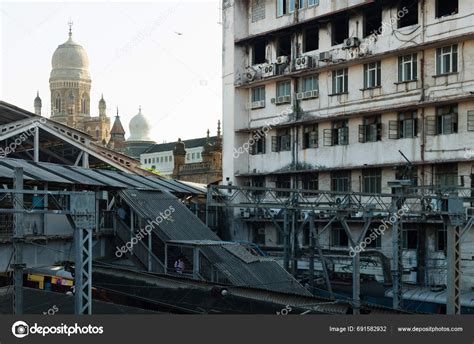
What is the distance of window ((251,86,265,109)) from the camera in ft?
134

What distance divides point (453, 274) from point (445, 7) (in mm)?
17079

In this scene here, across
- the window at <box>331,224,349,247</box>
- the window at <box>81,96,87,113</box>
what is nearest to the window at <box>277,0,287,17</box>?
the window at <box>331,224,349,247</box>

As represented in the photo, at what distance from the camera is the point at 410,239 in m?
34.3

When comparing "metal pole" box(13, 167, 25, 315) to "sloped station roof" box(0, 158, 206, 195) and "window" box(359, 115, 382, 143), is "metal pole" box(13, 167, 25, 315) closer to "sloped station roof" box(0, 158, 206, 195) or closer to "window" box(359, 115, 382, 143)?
"sloped station roof" box(0, 158, 206, 195)

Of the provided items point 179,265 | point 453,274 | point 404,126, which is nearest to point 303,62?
point 404,126

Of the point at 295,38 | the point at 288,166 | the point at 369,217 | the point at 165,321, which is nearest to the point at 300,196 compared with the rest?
the point at 288,166

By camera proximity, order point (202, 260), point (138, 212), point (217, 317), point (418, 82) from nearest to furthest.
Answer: point (217, 317) < point (202, 260) < point (138, 212) < point (418, 82)

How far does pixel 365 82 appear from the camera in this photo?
3556 centimetres

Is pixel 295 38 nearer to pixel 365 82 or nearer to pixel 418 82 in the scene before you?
pixel 365 82

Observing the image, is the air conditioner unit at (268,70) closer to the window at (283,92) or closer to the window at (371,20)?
the window at (283,92)

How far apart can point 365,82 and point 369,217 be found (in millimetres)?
12073

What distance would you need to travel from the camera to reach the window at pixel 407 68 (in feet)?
110

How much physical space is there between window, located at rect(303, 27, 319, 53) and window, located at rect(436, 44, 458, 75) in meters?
7.95

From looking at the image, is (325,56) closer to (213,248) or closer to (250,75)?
(250,75)
